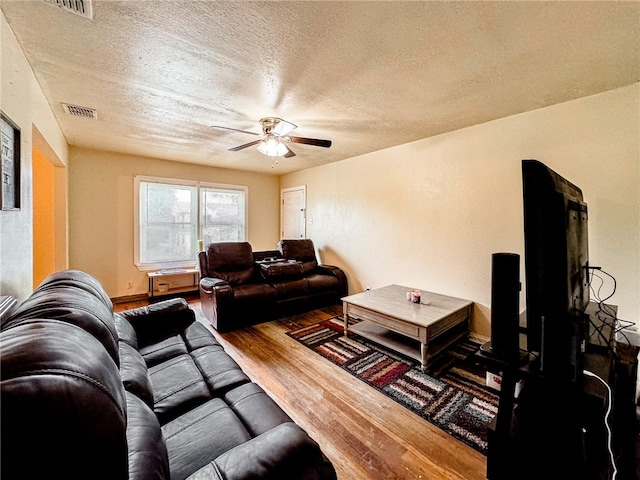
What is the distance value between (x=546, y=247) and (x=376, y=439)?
1.51 m

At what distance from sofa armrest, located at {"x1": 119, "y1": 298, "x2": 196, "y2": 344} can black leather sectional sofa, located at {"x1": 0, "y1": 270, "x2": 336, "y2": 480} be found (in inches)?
8.3

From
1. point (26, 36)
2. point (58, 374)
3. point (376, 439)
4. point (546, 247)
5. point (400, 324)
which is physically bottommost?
point (376, 439)

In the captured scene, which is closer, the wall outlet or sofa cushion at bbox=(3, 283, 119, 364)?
sofa cushion at bbox=(3, 283, 119, 364)

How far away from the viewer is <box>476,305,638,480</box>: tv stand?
1.08m

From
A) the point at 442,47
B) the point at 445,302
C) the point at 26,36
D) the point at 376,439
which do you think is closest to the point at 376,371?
the point at 376,439

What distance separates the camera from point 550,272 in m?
0.96

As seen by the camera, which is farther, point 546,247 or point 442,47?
point 442,47

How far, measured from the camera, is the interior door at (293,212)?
18.3ft

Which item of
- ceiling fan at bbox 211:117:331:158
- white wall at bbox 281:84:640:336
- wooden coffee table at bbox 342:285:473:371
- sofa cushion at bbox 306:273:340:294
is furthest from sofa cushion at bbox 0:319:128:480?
sofa cushion at bbox 306:273:340:294

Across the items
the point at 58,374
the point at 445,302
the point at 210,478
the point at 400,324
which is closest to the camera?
the point at 58,374

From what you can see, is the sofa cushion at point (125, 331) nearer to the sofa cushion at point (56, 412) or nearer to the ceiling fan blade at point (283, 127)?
the sofa cushion at point (56, 412)

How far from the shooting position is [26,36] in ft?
5.30

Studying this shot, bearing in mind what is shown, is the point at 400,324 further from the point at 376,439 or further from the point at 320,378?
the point at 376,439

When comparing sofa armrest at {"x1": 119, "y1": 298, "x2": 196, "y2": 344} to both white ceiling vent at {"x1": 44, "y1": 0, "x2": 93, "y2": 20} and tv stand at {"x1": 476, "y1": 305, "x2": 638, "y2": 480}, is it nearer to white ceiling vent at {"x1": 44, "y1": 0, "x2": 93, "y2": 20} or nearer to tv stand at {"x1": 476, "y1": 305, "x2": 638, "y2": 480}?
white ceiling vent at {"x1": 44, "y1": 0, "x2": 93, "y2": 20}
